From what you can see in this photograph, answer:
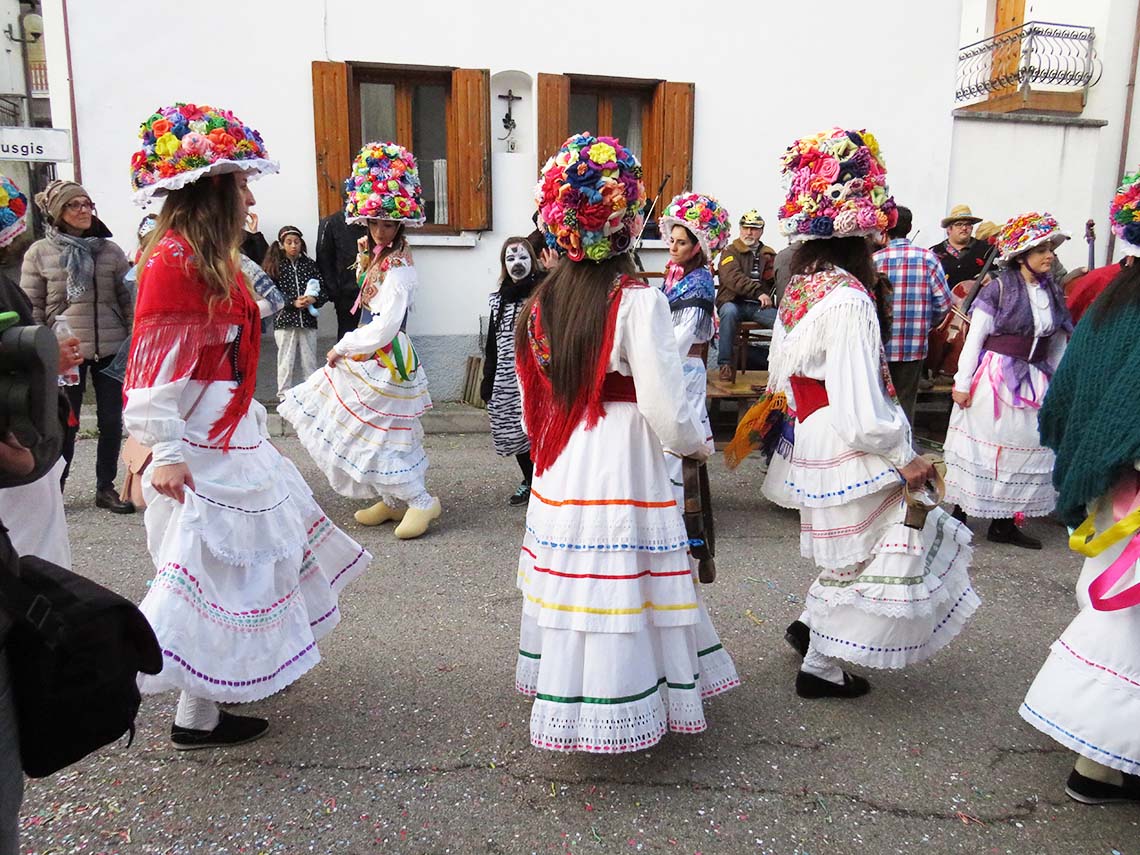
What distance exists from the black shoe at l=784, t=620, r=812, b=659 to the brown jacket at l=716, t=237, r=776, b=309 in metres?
5.50

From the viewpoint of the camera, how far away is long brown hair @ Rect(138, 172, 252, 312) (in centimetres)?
262

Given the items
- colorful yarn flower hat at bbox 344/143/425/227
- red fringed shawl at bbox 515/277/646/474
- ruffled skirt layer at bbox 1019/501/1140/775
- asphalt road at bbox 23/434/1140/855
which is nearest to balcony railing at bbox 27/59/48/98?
colorful yarn flower hat at bbox 344/143/425/227

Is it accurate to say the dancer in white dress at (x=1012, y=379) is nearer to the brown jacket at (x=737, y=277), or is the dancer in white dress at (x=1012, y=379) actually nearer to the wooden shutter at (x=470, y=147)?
the brown jacket at (x=737, y=277)

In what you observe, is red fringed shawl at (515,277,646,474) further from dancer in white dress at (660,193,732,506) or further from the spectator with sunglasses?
the spectator with sunglasses

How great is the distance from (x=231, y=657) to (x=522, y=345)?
133 cm

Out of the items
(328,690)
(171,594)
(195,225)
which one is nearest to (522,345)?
(195,225)

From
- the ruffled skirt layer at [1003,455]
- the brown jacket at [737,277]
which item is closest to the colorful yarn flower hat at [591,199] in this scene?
the ruffled skirt layer at [1003,455]

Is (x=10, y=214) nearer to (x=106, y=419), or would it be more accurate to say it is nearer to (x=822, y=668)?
(x=106, y=419)

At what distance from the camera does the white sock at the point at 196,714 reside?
2813 millimetres

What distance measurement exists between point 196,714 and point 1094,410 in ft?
9.89

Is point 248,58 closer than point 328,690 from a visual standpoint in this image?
No

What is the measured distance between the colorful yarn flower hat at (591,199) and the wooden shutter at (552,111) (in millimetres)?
6404

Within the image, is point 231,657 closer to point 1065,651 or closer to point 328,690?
point 328,690

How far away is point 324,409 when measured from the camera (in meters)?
5.09
